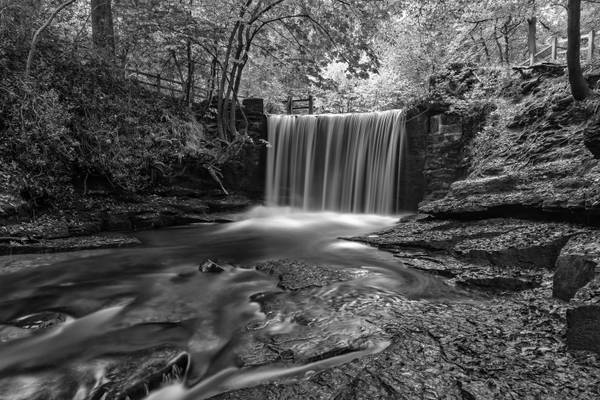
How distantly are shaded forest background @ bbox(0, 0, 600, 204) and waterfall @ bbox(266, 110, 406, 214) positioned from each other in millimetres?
1399

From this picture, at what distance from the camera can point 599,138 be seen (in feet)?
14.6

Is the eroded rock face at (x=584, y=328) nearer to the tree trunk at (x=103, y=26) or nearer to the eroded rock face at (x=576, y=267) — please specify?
the eroded rock face at (x=576, y=267)

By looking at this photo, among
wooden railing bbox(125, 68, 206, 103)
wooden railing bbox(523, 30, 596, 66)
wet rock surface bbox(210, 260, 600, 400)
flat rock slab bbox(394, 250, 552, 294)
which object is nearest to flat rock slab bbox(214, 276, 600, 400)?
wet rock surface bbox(210, 260, 600, 400)

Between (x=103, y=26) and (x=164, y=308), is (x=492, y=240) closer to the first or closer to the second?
(x=164, y=308)

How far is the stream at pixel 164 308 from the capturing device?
8.39 feet

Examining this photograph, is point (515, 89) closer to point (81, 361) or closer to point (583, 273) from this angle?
point (583, 273)

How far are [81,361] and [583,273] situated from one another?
13.9 ft

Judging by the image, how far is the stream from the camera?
2.56 m

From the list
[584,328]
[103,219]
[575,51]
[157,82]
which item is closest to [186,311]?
[584,328]

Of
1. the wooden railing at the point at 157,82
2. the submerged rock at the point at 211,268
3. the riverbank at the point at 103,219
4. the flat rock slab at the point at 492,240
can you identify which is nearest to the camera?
the flat rock slab at the point at 492,240

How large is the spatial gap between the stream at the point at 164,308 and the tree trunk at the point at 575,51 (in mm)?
4438

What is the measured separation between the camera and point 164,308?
3912 millimetres

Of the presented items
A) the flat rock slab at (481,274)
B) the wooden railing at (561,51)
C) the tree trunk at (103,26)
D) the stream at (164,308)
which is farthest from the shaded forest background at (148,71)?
the flat rock slab at (481,274)

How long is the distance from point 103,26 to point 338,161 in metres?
8.13
